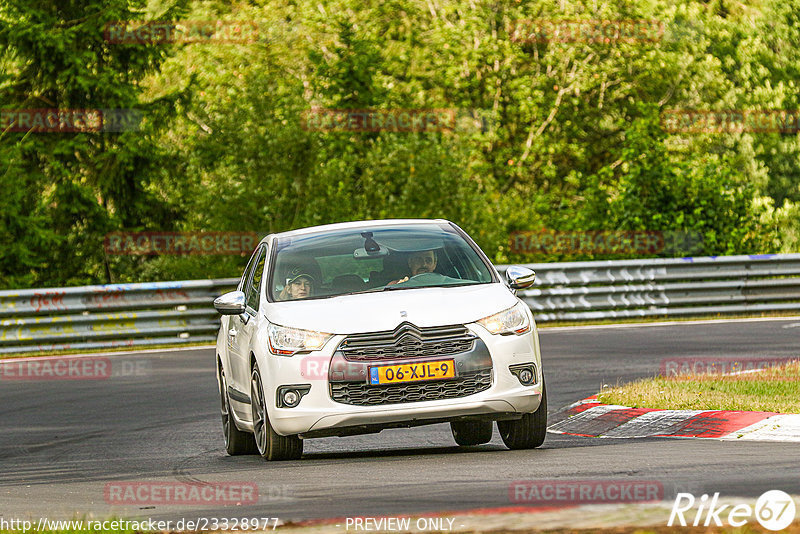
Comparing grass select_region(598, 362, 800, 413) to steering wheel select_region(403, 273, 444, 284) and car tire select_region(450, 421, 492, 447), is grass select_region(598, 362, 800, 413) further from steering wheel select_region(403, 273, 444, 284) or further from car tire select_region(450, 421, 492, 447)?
steering wheel select_region(403, 273, 444, 284)

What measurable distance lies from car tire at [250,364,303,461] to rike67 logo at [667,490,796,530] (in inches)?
149

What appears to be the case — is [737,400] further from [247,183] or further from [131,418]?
[247,183]

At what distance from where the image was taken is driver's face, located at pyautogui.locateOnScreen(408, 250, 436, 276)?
10219mm

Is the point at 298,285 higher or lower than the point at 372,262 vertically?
lower

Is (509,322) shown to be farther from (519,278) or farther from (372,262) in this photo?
(372,262)

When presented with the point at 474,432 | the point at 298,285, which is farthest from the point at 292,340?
the point at 474,432

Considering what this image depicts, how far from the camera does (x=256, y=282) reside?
10.9m

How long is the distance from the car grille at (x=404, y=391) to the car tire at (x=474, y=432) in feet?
5.12

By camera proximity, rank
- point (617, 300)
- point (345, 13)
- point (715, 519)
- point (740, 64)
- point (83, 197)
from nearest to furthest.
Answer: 1. point (715, 519)
2. point (617, 300)
3. point (83, 197)
4. point (345, 13)
5. point (740, 64)

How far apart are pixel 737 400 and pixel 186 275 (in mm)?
16850

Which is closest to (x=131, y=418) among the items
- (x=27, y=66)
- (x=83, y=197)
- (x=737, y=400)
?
(x=737, y=400)

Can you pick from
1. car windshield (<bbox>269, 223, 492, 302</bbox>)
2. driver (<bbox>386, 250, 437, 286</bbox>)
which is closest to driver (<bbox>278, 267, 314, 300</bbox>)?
car windshield (<bbox>269, 223, 492, 302</bbox>)

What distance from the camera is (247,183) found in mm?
28141

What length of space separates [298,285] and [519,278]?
153cm
